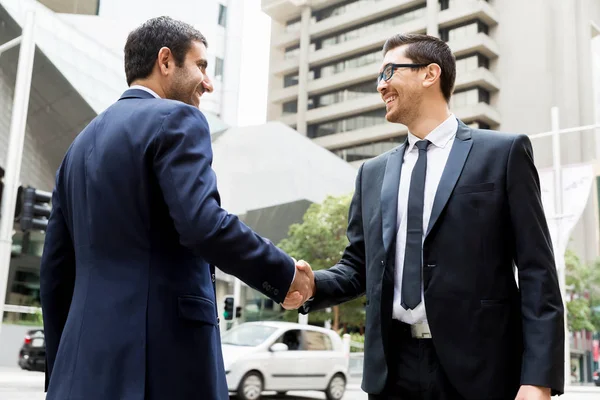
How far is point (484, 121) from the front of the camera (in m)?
61.4

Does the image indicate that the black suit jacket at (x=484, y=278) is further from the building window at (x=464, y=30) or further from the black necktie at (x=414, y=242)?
the building window at (x=464, y=30)

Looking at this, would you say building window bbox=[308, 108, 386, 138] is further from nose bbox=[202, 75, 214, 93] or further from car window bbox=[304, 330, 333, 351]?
nose bbox=[202, 75, 214, 93]

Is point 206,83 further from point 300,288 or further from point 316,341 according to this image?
point 316,341

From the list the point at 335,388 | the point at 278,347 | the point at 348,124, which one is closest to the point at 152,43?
the point at 278,347

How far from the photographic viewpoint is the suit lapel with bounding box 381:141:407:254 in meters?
2.85

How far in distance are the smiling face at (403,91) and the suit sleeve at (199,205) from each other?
93 centimetres

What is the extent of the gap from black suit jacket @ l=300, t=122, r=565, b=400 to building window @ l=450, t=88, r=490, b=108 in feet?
197

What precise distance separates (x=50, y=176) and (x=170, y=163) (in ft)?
Answer: 95.8

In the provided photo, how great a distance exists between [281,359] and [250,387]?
0.94 meters

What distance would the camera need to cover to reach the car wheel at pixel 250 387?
510 inches

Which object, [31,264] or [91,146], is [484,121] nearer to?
[31,264]

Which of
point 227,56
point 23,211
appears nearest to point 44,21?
point 23,211

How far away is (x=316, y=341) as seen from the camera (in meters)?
14.7

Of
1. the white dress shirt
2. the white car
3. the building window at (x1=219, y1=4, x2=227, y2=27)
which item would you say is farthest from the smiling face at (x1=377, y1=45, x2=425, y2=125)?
the building window at (x1=219, y1=4, x2=227, y2=27)
